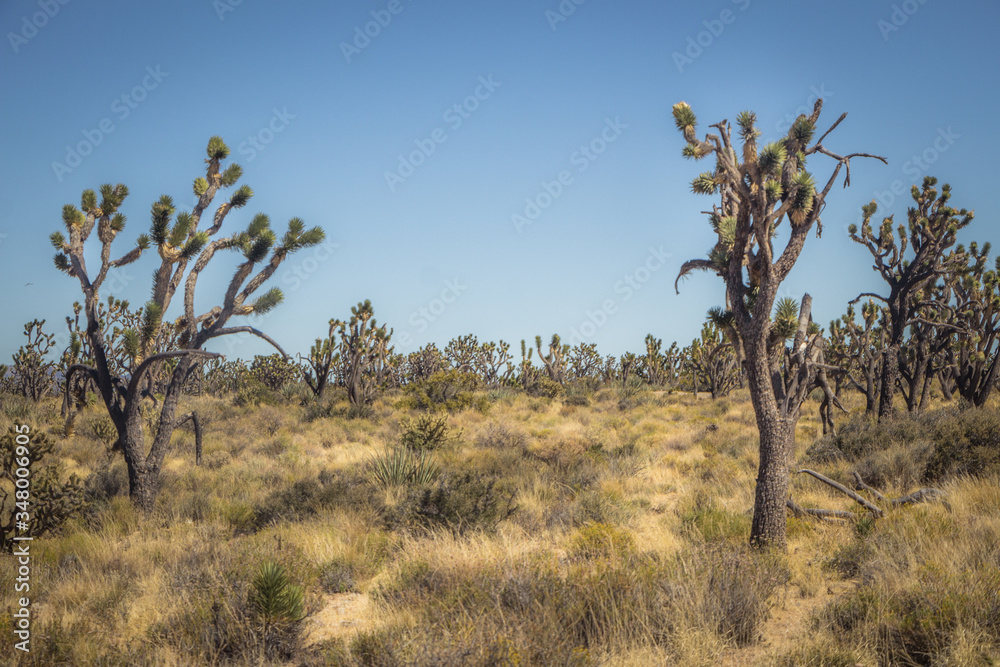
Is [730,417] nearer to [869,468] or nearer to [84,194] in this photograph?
[869,468]

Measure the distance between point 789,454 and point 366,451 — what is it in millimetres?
11083

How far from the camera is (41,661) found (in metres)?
4.29

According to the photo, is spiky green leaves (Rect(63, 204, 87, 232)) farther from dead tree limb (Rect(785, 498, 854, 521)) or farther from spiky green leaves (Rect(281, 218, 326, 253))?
dead tree limb (Rect(785, 498, 854, 521))

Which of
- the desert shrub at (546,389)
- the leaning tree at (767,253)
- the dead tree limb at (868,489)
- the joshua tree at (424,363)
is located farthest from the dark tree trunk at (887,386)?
the joshua tree at (424,363)

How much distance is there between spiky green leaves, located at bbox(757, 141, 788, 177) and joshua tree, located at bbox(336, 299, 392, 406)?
71.5ft

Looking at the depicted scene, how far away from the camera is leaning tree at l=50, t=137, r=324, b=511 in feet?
29.7

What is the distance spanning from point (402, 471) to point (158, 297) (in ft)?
17.7

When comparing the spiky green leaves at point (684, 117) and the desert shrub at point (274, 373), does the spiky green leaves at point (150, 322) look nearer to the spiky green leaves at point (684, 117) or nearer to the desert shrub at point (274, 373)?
the spiky green leaves at point (684, 117)

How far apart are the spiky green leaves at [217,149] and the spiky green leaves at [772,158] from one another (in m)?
9.67

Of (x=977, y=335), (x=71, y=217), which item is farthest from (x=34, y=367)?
(x=977, y=335)

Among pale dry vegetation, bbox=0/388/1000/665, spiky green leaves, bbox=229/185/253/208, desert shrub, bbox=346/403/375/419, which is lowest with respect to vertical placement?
pale dry vegetation, bbox=0/388/1000/665

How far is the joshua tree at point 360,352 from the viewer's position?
85.7ft

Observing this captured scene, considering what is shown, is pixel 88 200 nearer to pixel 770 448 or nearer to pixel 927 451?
pixel 770 448

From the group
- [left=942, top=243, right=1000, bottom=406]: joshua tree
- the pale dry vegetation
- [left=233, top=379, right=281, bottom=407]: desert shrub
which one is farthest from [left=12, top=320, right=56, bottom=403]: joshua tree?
[left=942, top=243, right=1000, bottom=406]: joshua tree
